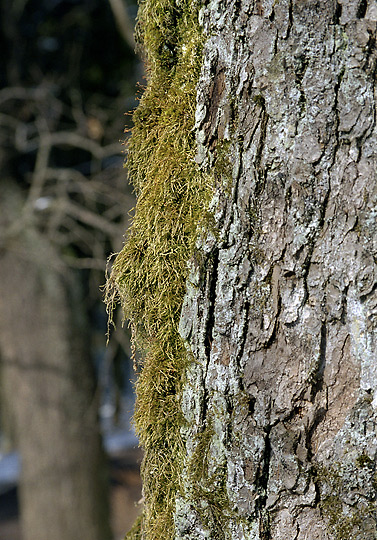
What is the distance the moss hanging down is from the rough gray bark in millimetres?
65

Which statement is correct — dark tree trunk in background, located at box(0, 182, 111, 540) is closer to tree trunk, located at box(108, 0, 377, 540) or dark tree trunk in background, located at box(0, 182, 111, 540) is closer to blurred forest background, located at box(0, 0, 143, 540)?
blurred forest background, located at box(0, 0, 143, 540)

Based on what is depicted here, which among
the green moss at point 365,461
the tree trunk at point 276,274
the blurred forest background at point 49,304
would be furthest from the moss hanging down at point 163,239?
the blurred forest background at point 49,304

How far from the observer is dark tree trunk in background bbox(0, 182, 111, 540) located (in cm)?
420

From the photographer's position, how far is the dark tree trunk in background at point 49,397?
13.8 ft

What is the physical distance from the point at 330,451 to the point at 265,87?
0.67 meters

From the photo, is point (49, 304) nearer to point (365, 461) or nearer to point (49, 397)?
point (49, 397)

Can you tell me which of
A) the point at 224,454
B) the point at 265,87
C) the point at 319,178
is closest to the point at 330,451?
the point at 224,454

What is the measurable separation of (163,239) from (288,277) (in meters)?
0.28

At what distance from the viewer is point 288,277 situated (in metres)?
0.94

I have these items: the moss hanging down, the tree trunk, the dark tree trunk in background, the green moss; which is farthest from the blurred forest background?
the green moss

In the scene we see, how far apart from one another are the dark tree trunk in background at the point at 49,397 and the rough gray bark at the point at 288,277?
3.32 metres

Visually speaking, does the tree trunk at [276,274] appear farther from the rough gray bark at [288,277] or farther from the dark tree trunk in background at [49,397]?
the dark tree trunk in background at [49,397]

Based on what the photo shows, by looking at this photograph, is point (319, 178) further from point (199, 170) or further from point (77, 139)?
point (77, 139)

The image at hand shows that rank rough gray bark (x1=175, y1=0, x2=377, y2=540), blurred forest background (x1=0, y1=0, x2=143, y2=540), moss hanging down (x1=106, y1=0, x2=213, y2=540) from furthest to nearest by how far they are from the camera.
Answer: blurred forest background (x1=0, y1=0, x2=143, y2=540) < moss hanging down (x1=106, y1=0, x2=213, y2=540) < rough gray bark (x1=175, y1=0, x2=377, y2=540)
